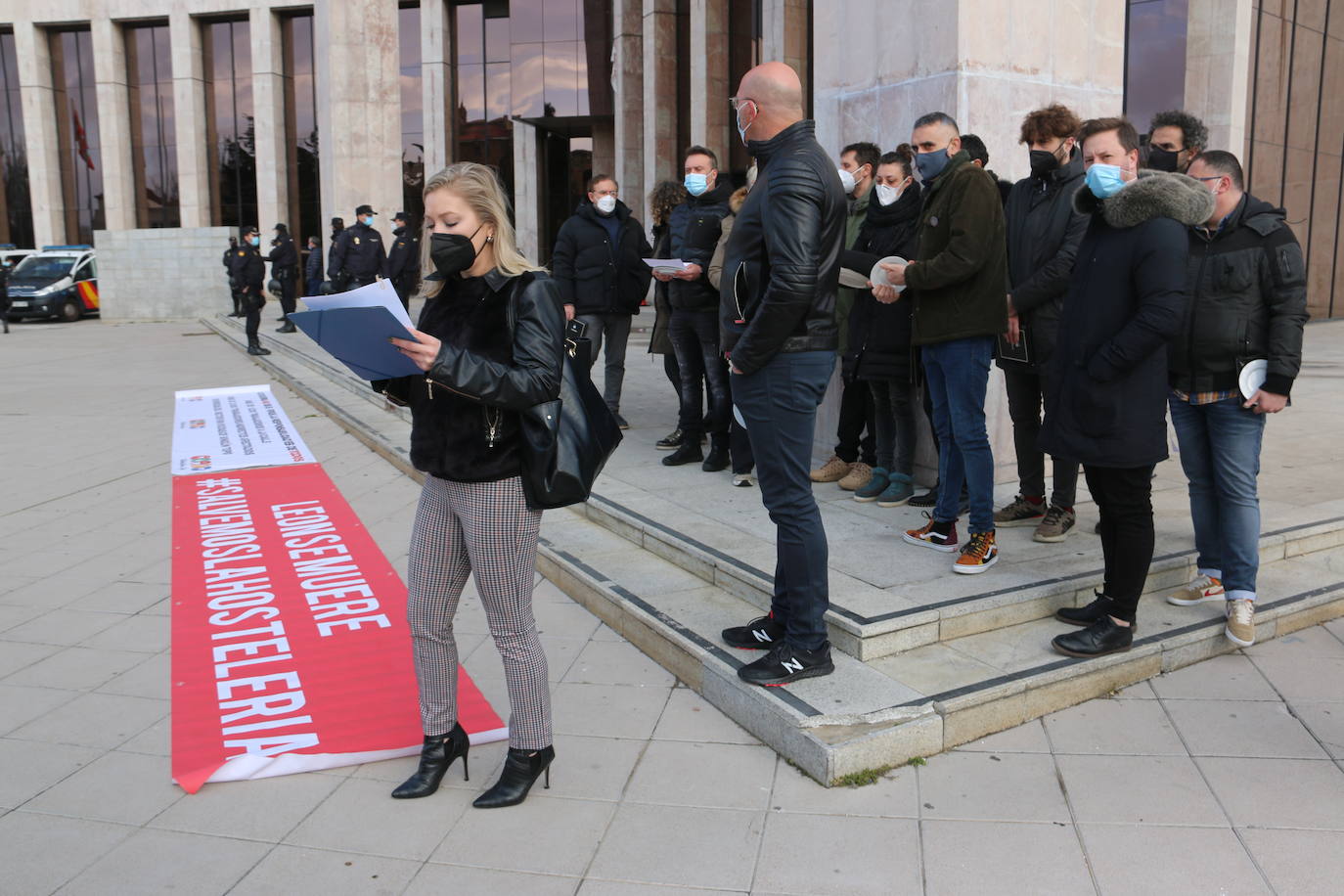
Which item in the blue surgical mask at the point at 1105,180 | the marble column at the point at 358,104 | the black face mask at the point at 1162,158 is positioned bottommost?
the blue surgical mask at the point at 1105,180

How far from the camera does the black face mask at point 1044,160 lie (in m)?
4.90

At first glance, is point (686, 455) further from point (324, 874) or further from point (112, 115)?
point (112, 115)

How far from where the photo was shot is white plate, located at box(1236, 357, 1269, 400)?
418 centimetres

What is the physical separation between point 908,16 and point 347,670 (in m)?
4.81

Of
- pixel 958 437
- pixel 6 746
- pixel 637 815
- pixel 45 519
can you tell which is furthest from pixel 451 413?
pixel 45 519

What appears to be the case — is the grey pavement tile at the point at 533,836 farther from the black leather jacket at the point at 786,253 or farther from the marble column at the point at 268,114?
the marble column at the point at 268,114

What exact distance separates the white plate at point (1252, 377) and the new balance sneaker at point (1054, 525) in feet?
3.82

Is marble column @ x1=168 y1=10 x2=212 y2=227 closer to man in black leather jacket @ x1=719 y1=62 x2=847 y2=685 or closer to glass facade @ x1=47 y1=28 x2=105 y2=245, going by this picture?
glass facade @ x1=47 y1=28 x2=105 y2=245

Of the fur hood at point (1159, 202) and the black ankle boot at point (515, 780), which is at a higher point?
the fur hood at point (1159, 202)

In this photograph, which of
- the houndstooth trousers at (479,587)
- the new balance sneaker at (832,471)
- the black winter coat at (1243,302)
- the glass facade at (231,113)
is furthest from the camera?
the glass facade at (231,113)

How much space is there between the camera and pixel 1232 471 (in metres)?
4.33

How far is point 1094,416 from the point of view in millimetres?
3926

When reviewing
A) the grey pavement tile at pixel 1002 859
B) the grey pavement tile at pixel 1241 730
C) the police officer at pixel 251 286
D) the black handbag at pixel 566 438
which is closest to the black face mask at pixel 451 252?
the black handbag at pixel 566 438

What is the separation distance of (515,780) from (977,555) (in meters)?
2.30
